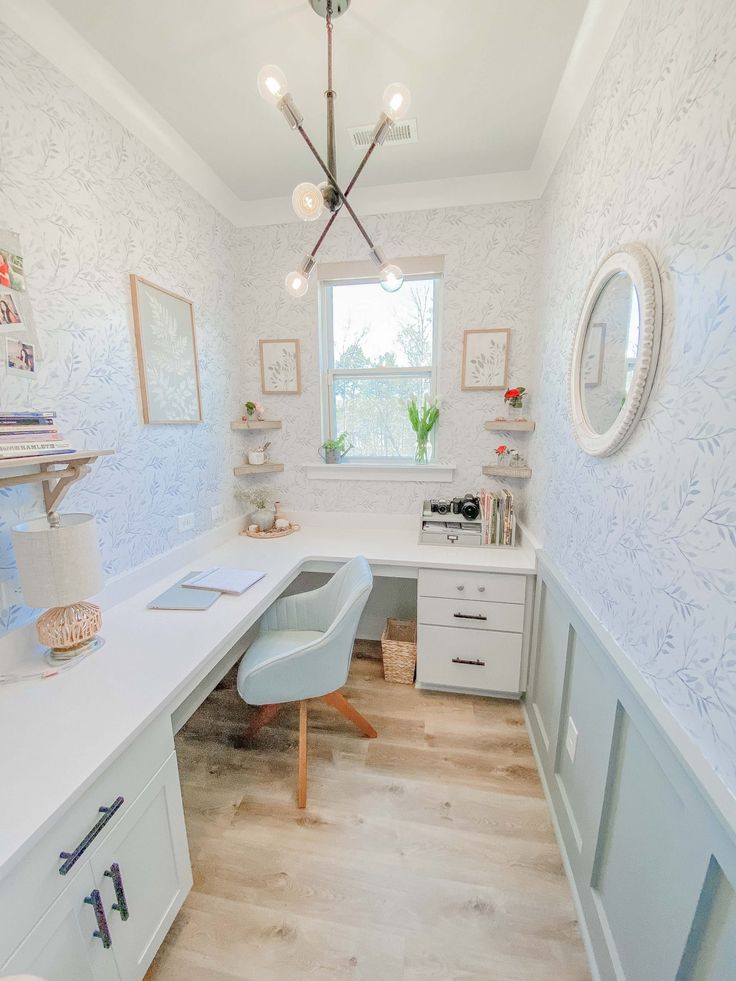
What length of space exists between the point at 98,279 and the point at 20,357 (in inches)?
18.0

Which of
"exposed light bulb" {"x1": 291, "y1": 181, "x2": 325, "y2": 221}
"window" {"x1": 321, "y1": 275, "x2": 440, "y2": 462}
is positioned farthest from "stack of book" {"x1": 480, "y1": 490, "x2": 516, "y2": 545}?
"exposed light bulb" {"x1": 291, "y1": 181, "x2": 325, "y2": 221}

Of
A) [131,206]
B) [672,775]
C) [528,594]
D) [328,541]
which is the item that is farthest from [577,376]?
[131,206]

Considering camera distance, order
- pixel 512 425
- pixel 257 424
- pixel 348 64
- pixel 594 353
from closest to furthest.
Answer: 1. pixel 594 353
2. pixel 348 64
3. pixel 512 425
4. pixel 257 424

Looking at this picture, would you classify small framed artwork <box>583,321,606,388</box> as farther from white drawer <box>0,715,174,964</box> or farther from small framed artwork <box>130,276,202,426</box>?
small framed artwork <box>130,276,202,426</box>

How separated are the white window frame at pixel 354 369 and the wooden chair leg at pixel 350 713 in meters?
1.28

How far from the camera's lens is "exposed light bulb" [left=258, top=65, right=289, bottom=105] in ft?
2.96

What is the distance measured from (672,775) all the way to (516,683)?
129cm

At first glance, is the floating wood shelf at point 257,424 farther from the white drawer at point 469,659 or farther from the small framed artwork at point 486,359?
the white drawer at point 469,659

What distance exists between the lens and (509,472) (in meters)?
2.11

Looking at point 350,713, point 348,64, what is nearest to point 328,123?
point 348,64

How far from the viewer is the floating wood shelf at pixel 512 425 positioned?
2.04 m

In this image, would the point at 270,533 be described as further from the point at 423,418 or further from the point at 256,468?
the point at 423,418

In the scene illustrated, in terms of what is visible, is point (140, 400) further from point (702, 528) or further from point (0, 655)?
point (702, 528)

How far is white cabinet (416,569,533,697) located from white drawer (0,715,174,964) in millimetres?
1279
